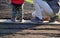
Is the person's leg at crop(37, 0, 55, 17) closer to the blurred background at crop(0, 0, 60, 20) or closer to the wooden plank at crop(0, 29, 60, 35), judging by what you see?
the wooden plank at crop(0, 29, 60, 35)

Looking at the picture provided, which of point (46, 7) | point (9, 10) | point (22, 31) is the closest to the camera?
point (22, 31)

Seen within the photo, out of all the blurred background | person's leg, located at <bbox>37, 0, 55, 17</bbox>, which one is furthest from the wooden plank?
the blurred background

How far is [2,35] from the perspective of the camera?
507 centimetres

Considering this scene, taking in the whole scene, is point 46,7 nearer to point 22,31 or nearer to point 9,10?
point 22,31

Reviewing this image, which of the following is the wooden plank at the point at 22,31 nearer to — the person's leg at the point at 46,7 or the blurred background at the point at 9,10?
the person's leg at the point at 46,7

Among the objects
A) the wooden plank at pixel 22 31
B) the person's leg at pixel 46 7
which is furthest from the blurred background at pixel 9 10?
the wooden plank at pixel 22 31

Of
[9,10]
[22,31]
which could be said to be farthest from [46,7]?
[9,10]

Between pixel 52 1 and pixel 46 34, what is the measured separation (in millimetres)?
882

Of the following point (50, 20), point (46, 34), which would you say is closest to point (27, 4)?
point (50, 20)

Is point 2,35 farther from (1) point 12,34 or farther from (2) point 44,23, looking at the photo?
(2) point 44,23

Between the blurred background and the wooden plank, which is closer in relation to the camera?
the wooden plank

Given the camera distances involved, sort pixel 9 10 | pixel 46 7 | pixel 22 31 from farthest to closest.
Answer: pixel 9 10
pixel 46 7
pixel 22 31

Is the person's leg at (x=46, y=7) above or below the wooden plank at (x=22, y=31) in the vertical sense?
above

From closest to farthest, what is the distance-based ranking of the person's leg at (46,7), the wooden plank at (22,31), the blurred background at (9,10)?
the wooden plank at (22,31)
the person's leg at (46,7)
the blurred background at (9,10)
